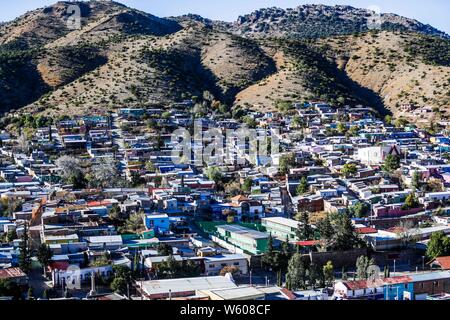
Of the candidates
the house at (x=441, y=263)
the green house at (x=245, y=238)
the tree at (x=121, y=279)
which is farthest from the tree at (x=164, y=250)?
the house at (x=441, y=263)

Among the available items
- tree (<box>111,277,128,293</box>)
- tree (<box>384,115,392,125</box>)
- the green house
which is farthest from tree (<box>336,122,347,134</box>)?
tree (<box>111,277,128,293</box>)

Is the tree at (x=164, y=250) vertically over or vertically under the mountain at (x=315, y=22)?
under

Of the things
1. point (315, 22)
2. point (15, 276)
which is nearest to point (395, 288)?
point (15, 276)

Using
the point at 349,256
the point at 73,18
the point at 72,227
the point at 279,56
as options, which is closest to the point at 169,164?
the point at 72,227

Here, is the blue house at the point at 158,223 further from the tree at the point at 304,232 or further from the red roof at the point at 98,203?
the tree at the point at 304,232

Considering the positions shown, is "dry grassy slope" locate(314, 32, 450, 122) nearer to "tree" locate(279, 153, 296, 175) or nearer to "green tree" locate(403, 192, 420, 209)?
"tree" locate(279, 153, 296, 175)

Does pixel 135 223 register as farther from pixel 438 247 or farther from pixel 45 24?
pixel 45 24

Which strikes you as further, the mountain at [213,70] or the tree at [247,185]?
the mountain at [213,70]
